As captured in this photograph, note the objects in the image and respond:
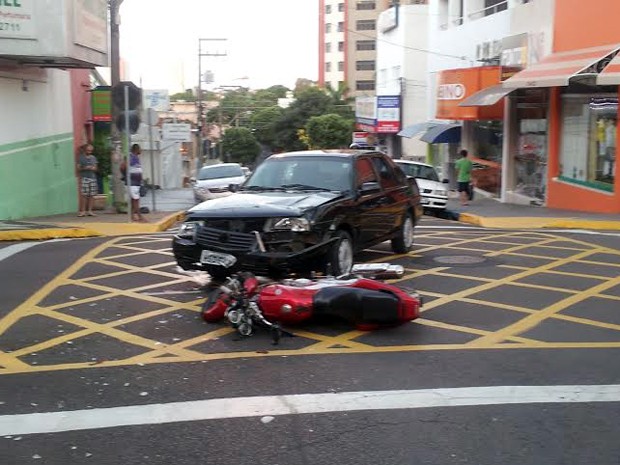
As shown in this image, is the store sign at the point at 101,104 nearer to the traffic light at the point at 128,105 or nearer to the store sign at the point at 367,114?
the traffic light at the point at 128,105

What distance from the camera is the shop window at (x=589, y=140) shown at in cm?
1689

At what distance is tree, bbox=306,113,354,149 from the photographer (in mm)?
53844

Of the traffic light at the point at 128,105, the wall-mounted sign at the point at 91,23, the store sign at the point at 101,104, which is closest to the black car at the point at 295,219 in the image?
the traffic light at the point at 128,105

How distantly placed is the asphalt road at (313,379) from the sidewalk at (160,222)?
4.49 meters

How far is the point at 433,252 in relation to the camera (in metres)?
11.3

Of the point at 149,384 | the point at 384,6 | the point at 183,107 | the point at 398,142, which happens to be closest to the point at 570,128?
the point at 149,384

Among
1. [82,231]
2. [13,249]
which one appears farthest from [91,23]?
[13,249]

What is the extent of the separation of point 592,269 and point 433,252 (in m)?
2.45

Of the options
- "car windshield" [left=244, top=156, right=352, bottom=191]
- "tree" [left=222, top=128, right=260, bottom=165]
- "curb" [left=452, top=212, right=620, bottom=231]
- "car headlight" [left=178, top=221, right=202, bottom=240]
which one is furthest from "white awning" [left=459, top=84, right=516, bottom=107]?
"tree" [left=222, top=128, right=260, bottom=165]

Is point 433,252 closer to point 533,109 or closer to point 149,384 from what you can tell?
point 149,384

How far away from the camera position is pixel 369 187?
9.46 meters

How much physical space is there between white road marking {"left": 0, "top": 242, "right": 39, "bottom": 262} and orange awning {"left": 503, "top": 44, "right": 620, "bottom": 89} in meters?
11.8

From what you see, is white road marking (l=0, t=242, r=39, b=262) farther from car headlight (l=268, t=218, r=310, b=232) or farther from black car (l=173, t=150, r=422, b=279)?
car headlight (l=268, t=218, r=310, b=232)

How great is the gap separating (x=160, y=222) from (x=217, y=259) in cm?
813
